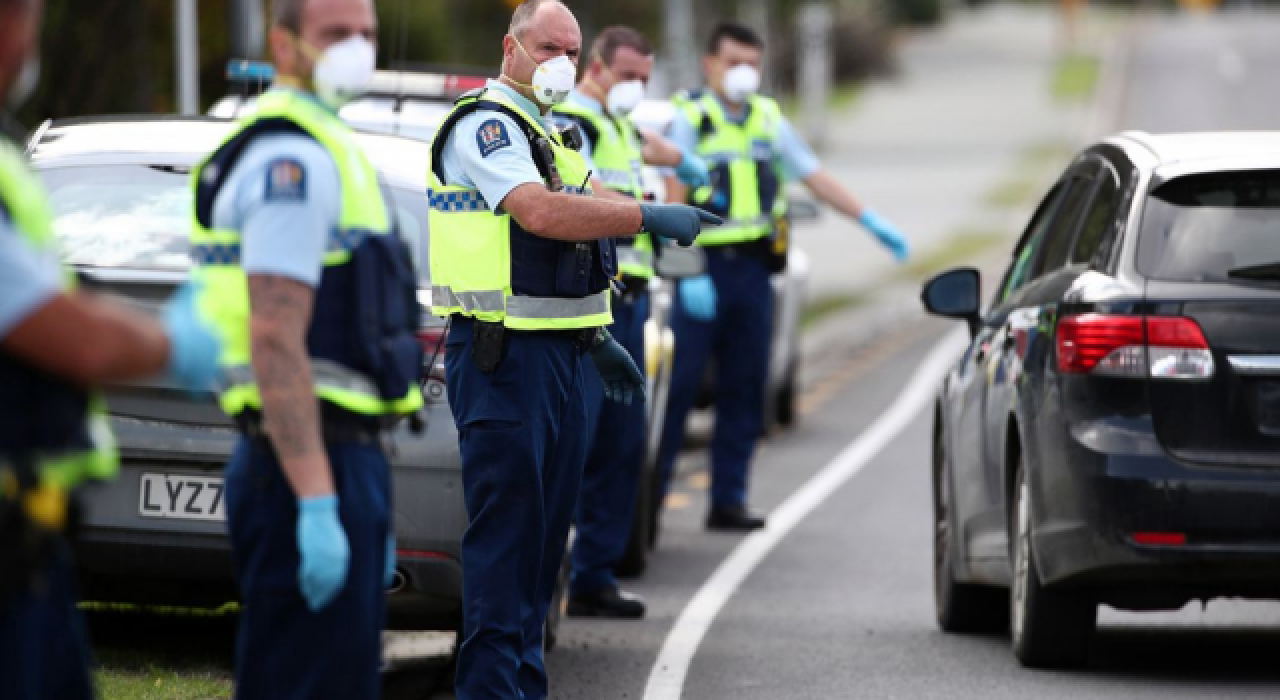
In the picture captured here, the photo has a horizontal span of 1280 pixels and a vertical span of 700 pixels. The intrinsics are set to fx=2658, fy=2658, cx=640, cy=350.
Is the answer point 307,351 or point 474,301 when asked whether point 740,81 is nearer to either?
point 474,301

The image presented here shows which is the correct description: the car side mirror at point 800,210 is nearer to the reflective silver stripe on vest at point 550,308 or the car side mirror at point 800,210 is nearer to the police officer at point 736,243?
the police officer at point 736,243

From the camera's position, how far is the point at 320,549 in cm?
455

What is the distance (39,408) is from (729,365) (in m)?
8.70

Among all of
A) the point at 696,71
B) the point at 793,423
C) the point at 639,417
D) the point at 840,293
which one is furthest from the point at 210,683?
the point at 696,71

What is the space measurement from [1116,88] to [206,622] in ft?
189

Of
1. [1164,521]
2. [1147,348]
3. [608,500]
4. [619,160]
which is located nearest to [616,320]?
[619,160]

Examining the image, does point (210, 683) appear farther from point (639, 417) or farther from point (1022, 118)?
point (1022, 118)

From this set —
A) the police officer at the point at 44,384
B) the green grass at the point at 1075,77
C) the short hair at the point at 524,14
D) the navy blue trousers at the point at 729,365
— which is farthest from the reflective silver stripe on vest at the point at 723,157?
the green grass at the point at 1075,77

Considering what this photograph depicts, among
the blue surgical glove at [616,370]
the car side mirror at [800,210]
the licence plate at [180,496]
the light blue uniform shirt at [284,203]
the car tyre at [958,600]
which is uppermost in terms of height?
the light blue uniform shirt at [284,203]

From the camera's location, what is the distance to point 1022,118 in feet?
200

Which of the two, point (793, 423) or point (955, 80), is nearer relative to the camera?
point (793, 423)

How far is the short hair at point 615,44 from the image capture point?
9.85m

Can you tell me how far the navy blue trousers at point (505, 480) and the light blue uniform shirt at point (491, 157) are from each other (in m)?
0.39

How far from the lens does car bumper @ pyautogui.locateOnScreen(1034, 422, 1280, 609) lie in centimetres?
736
